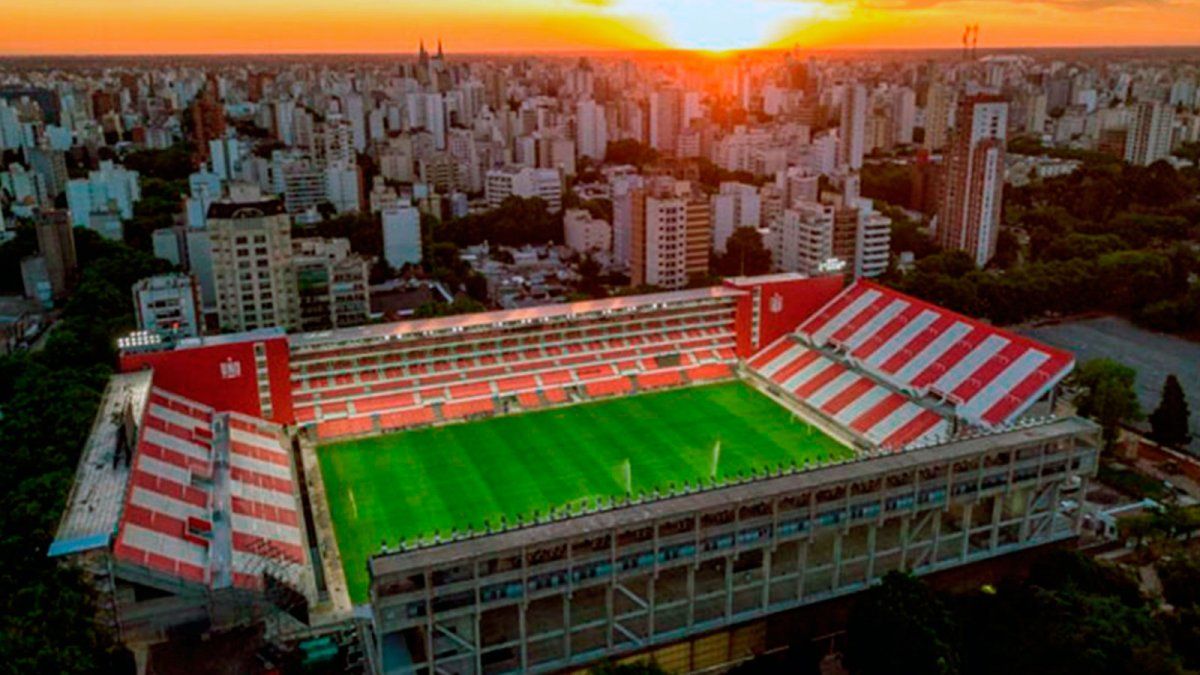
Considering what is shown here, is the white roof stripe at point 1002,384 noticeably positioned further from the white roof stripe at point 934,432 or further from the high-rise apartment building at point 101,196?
the high-rise apartment building at point 101,196

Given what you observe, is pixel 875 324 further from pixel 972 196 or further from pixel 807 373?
pixel 972 196

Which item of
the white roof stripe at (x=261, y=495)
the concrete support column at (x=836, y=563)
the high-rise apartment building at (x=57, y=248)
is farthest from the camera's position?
the high-rise apartment building at (x=57, y=248)

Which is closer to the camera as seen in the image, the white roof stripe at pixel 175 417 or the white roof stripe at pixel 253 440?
the white roof stripe at pixel 175 417

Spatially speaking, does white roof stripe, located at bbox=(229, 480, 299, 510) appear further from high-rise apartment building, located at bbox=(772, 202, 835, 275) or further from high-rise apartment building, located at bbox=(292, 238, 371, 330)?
high-rise apartment building, located at bbox=(772, 202, 835, 275)

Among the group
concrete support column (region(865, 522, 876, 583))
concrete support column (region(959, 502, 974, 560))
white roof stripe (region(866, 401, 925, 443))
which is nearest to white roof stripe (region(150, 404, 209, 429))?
concrete support column (region(865, 522, 876, 583))

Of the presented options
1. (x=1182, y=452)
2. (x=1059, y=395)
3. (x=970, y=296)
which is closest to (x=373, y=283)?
(x=970, y=296)

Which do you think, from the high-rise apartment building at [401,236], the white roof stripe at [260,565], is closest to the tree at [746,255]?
the high-rise apartment building at [401,236]
